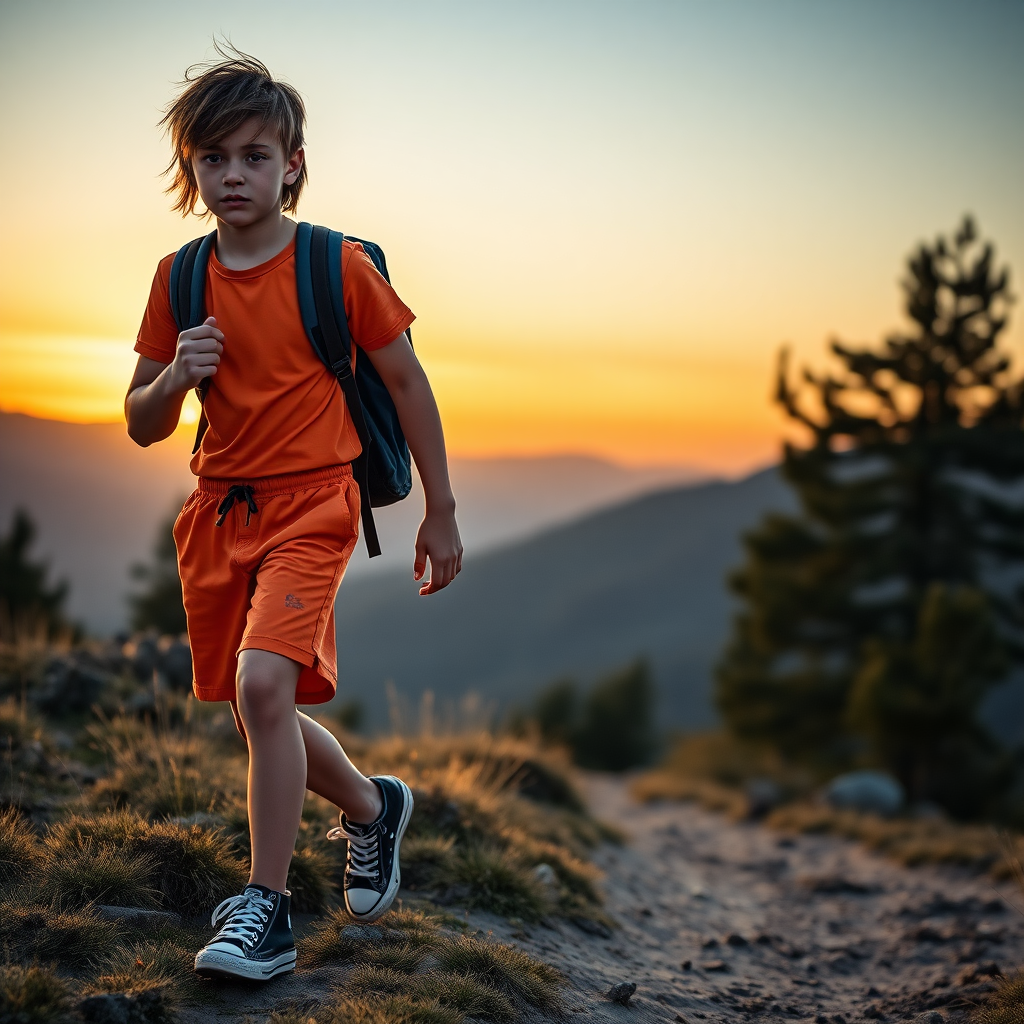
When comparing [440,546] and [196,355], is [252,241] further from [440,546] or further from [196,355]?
[440,546]

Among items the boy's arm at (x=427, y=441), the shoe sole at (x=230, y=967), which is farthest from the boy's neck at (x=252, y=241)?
the shoe sole at (x=230, y=967)

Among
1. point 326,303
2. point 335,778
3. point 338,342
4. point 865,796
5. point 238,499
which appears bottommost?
point 865,796

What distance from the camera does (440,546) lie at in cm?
272

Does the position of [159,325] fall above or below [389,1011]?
above

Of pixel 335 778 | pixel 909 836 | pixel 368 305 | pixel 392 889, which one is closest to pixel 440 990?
pixel 392 889

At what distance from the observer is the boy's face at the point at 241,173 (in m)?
2.51

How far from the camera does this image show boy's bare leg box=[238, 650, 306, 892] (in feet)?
7.80

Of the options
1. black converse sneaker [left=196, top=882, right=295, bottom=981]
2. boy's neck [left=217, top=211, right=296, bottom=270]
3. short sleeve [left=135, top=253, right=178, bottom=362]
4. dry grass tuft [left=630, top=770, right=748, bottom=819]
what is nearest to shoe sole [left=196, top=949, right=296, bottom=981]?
black converse sneaker [left=196, top=882, right=295, bottom=981]

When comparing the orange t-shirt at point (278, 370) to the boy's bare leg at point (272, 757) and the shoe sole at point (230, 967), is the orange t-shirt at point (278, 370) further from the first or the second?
the shoe sole at point (230, 967)

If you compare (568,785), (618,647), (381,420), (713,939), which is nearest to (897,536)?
(568,785)

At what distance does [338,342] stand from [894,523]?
18699mm

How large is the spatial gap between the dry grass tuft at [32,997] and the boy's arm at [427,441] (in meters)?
1.28

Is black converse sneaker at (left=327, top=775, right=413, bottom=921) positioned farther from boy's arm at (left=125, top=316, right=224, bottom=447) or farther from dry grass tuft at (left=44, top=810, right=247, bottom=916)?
boy's arm at (left=125, top=316, right=224, bottom=447)

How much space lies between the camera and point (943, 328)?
1897 centimetres
